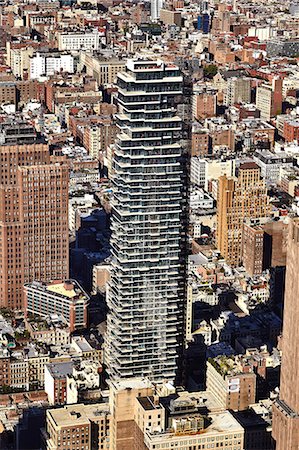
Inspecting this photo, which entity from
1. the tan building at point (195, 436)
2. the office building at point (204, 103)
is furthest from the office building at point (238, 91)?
the tan building at point (195, 436)

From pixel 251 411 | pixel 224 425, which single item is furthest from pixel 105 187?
pixel 224 425

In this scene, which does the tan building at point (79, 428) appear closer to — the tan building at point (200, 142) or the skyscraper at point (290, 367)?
the skyscraper at point (290, 367)

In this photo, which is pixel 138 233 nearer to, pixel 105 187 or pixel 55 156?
pixel 55 156

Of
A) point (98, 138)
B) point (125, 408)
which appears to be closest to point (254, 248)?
point (98, 138)

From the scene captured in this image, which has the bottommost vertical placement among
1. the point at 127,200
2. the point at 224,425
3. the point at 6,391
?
the point at 6,391

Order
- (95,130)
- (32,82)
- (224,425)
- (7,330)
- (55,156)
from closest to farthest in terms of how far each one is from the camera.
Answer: (224,425) → (7,330) → (55,156) → (95,130) → (32,82)
